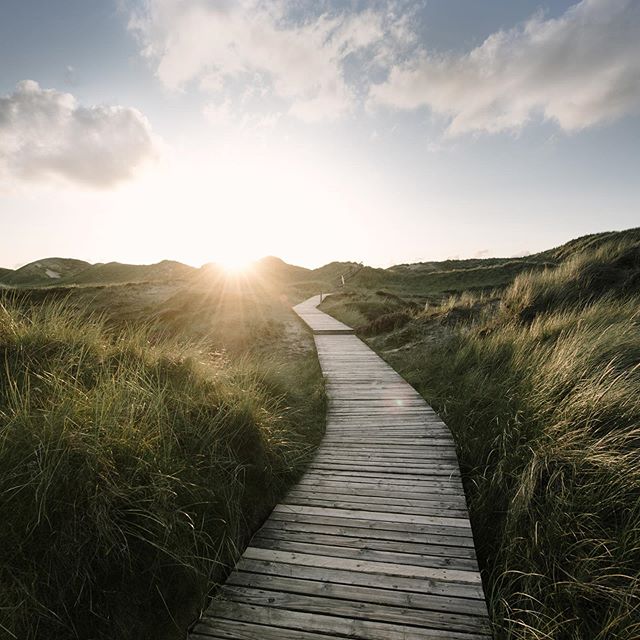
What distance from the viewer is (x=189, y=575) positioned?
2541 mm

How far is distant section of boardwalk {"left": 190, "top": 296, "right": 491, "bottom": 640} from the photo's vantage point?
2250 mm

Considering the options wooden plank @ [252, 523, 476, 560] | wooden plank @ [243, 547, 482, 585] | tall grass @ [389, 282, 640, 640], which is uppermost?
tall grass @ [389, 282, 640, 640]

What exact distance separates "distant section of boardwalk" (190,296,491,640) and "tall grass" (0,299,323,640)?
30 centimetres

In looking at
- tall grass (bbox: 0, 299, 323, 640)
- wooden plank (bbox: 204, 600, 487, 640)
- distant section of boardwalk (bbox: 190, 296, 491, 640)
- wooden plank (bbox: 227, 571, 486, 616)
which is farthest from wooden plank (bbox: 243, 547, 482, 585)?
wooden plank (bbox: 204, 600, 487, 640)

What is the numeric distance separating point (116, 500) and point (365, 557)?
1.86 m

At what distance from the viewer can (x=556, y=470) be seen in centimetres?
311

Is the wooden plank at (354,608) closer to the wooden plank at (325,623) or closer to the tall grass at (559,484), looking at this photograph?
the wooden plank at (325,623)

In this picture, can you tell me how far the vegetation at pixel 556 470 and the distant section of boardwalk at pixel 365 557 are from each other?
0.25 meters

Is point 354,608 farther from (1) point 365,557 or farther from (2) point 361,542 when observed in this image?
(2) point 361,542

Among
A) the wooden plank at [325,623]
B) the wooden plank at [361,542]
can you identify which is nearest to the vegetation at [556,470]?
the wooden plank at [361,542]

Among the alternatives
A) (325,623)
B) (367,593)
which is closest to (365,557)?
(367,593)

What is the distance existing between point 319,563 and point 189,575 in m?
0.93

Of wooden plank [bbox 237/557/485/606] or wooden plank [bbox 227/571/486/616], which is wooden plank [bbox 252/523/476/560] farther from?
wooden plank [bbox 227/571/486/616]

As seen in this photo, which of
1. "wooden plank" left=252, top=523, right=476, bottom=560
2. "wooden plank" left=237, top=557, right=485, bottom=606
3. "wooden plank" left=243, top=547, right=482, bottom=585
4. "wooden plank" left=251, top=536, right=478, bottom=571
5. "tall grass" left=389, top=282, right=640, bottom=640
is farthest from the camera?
"wooden plank" left=252, top=523, right=476, bottom=560
